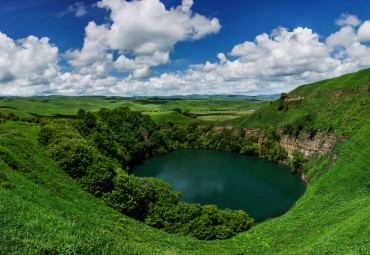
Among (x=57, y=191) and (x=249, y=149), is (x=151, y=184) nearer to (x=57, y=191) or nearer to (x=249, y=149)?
(x=57, y=191)

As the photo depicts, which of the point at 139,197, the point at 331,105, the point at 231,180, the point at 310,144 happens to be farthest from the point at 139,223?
the point at 331,105

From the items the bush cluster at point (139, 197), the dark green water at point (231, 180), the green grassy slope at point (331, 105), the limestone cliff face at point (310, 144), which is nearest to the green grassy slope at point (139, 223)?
the green grassy slope at point (331, 105)

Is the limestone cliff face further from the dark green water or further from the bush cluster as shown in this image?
the bush cluster

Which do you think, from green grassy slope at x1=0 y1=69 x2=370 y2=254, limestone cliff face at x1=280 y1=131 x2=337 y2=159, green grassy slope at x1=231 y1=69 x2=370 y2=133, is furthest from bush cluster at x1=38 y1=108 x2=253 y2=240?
green grassy slope at x1=231 y1=69 x2=370 y2=133

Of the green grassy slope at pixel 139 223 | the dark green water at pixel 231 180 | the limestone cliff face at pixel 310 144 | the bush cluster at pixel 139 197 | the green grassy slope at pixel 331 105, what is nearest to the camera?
the green grassy slope at pixel 139 223

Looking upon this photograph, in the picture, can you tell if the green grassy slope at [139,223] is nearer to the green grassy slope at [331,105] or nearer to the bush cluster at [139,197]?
the green grassy slope at [331,105]

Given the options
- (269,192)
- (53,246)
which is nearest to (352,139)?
(269,192)

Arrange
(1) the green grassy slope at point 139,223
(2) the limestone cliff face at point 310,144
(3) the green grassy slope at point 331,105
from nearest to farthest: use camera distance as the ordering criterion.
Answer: (1) the green grassy slope at point 139,223 → (3) the green grassy slope at point 331,105 → (2) the limestone cliff face at point 310,144

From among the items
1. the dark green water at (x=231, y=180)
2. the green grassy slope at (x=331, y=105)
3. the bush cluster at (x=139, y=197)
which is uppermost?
the green grassy slope at (x=331, y=105)
